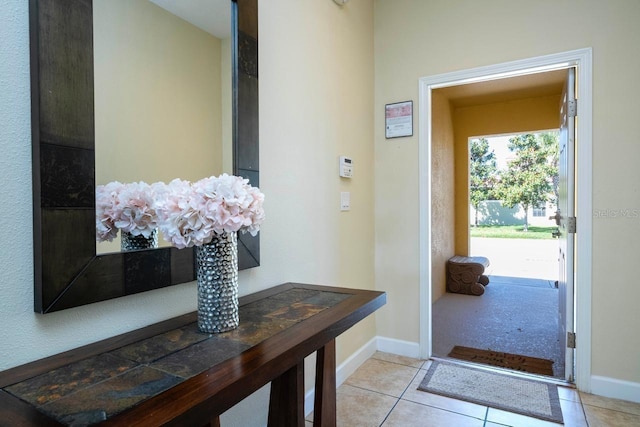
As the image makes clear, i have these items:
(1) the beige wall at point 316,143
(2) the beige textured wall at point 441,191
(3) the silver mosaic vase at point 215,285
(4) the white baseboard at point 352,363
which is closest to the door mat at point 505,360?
(4) the white baseboard at point 352,363

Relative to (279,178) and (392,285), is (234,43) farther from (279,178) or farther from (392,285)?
(392,285)

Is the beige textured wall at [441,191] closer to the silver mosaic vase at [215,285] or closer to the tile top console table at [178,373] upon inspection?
the tile top console table at [178,373]

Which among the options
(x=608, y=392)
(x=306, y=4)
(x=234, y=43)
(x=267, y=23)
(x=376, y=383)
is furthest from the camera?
(x=376, y=383)

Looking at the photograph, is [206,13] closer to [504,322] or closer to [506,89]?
[504,322]

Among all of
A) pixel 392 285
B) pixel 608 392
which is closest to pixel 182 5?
pixel 392 285

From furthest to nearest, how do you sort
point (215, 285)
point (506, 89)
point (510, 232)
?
point (510, 232) < point (506, 89) < point (215, 285)

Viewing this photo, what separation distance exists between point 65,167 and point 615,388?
2899 mm

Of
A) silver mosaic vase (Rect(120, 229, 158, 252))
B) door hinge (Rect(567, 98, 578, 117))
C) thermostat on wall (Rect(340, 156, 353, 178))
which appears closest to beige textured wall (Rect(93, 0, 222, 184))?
silver mosaic vase (Rect(120, 229, 158, 252))

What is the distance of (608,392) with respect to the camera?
2.12m

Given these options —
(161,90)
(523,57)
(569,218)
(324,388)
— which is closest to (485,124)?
(523,57)

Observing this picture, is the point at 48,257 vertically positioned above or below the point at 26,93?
below

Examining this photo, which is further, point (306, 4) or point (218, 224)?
point (306, 4)

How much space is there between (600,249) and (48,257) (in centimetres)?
265

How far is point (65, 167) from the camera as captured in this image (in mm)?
898
